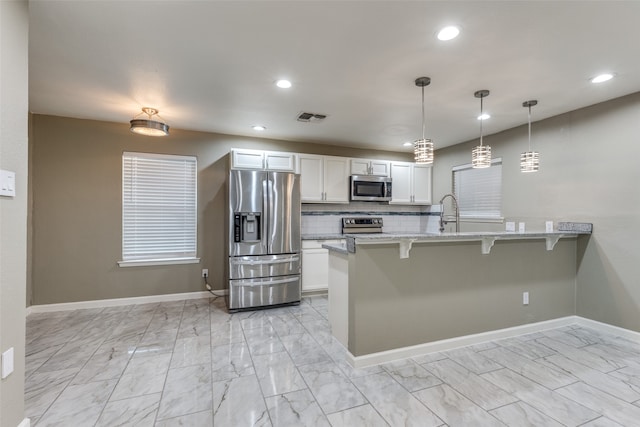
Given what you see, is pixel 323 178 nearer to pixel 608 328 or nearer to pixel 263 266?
pixel 263 266

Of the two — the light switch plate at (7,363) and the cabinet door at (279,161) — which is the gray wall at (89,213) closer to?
the cabinet door at (279,161)

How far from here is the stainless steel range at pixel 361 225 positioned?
16.9 ft

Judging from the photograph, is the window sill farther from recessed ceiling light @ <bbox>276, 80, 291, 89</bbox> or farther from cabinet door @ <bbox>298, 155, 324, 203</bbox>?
recessed ceiling light @ <bbox>276, 80, 291, 89</bbox>

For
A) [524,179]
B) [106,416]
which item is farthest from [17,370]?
[524,179]

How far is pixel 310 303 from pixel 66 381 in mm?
2657

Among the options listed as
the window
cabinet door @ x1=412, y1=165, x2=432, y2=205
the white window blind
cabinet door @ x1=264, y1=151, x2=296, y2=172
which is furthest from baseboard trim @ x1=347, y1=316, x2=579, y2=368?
the window

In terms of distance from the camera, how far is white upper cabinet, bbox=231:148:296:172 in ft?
13.9

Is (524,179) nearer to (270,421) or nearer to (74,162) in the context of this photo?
(270,421)

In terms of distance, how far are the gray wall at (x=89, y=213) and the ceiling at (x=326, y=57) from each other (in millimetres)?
489

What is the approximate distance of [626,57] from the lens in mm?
2271

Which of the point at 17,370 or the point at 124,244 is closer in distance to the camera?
the point at 17,370

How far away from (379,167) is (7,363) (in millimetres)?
4768

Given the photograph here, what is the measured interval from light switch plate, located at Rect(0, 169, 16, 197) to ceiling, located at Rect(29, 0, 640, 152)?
103cm

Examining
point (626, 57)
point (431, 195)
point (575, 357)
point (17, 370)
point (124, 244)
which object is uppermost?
point (626, 57)
